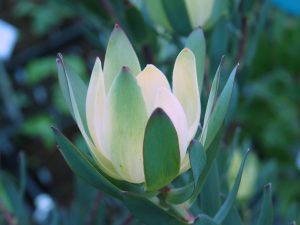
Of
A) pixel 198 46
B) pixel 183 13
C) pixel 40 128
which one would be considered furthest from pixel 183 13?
pixel 40 128

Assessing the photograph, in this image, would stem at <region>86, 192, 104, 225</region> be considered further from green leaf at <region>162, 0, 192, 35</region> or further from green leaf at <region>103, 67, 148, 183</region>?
green leaf at <region>103, 67, 148, 183</region>

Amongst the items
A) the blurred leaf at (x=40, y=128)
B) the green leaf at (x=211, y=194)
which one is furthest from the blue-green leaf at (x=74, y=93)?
the blurred leaf at (x=40, y=128)

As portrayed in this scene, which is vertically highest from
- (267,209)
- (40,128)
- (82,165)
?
(82,165)

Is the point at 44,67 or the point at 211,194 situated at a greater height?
the point at 211,194

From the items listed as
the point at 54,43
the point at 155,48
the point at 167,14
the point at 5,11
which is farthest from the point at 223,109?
the point at 5,11

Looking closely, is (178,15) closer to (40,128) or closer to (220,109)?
(220,109)

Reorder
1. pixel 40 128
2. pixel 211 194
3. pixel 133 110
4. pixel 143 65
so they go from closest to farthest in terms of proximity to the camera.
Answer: pixel 133 110 < pixel 211 194 < pixel 143 65 < pixel 40 128

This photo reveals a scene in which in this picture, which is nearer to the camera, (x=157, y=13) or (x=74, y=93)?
(x=74, y=93)
